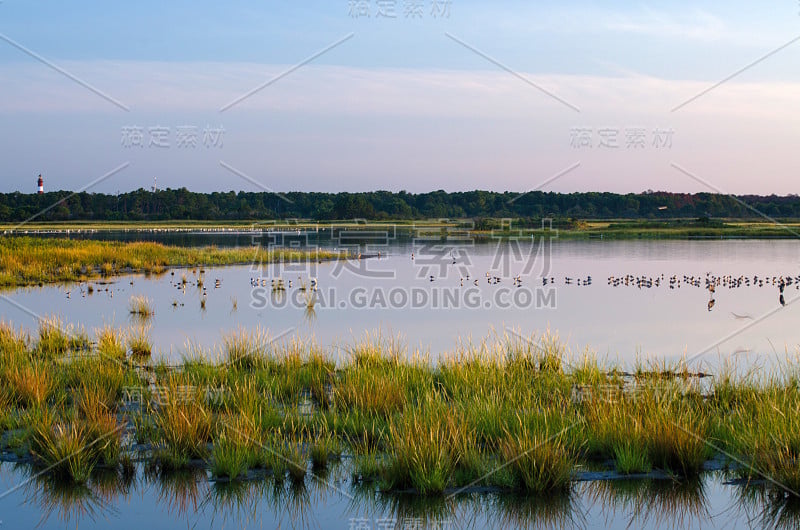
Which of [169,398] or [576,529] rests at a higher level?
[169,398]

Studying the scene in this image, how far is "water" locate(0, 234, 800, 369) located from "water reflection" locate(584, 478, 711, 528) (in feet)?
12.8

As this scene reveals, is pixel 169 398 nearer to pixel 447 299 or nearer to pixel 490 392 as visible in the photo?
pixel 490 392

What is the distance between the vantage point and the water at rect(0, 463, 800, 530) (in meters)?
6.42

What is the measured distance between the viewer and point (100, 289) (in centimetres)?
2633

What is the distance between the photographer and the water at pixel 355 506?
642 cm

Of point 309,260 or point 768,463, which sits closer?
point 768,463

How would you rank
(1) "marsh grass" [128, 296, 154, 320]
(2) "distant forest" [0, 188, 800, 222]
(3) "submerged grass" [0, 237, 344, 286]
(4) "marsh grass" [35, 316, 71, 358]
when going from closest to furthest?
1. (4) "marsh grass" [35, 316, 71, 358]
2. (1) "marsh grass" [128, 296, 154, 320]
3. (3) "submerged grass" [0, 237, 344, 286]
4. (2) "distant forest" [0, 188, 800, 222]

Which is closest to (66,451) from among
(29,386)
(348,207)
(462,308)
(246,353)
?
(29,386)

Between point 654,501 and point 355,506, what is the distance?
2617 millimetres

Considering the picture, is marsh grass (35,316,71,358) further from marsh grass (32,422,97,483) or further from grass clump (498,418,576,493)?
grass clump (498,418,576,493)

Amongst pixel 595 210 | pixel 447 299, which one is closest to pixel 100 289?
pixel 447 299

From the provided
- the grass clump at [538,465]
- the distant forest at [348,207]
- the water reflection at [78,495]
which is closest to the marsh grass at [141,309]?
the water reflection at [78,495]

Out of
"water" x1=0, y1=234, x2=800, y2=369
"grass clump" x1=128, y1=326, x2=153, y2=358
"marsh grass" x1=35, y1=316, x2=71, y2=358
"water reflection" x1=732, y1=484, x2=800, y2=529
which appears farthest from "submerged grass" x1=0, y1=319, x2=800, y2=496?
"water" x1=0, y1=234, x2=800, y2=369

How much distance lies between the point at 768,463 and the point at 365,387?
173 inches
